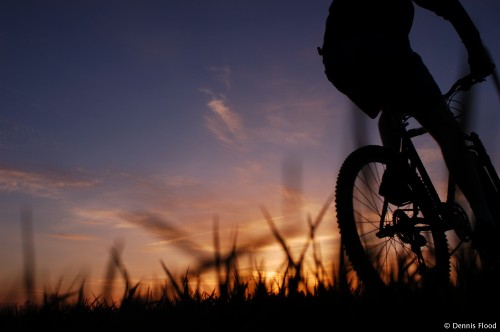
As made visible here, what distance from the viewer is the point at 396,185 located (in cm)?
326

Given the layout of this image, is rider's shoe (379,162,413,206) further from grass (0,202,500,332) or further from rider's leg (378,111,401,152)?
grass (0,202,500,332)

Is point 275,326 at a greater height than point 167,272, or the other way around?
point 167,272

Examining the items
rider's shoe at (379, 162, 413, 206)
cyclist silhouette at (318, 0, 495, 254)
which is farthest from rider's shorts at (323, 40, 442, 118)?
rider's shoe at (379, 162, 413, 206)

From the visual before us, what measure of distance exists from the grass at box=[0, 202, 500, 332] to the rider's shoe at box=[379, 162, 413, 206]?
2.99 ft

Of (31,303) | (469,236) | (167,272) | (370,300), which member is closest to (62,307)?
(31,303)

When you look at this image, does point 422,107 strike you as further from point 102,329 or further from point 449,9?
point 102,329

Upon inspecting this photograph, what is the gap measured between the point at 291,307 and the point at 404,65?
6.52 ft

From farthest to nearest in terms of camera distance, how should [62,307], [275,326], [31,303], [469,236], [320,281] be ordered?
[469,236] < [31,303] < [62,307] < [320,281] < [275,326]

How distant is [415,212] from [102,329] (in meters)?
2.50

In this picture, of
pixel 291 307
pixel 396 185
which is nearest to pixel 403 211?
pixel 396 185

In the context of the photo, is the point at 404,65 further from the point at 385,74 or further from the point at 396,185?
the point at 396,185

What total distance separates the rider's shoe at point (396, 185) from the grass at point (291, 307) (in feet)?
2.99

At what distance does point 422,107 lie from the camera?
10.0 ft

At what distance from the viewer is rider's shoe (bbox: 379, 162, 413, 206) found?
3.24 meters
